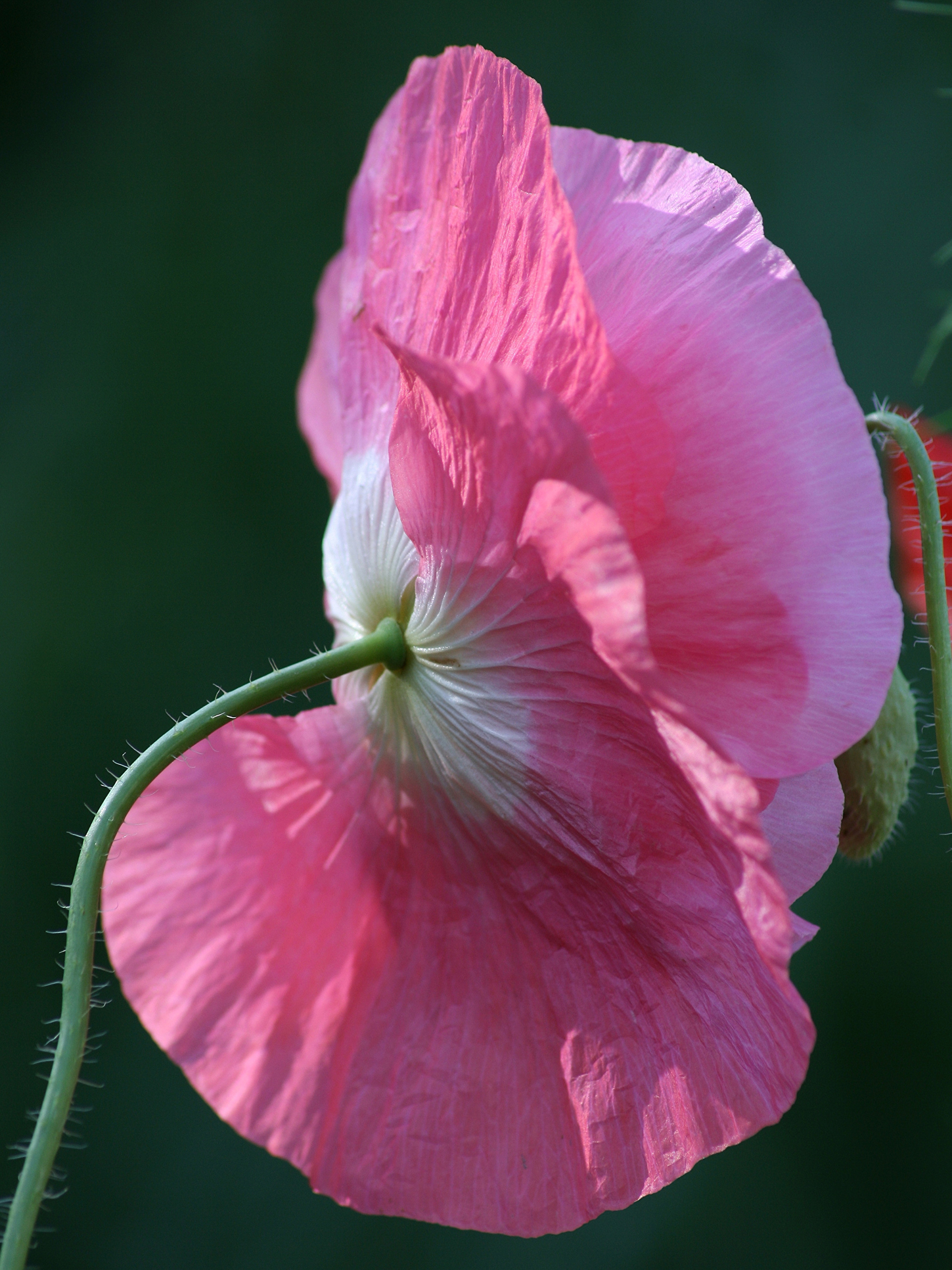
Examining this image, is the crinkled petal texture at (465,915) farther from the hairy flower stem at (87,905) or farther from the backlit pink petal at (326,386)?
the backlit pink petal at (326,386)

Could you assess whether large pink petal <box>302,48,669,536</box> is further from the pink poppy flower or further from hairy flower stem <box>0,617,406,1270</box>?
hairy flower stem <box>0,617,406,1270</box>

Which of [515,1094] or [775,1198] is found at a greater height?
[515,1094]

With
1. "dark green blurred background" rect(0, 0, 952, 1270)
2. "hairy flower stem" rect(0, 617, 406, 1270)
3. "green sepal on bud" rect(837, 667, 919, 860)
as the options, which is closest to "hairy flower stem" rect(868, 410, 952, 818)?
"green sepal on bud" rect(837, 667, 919, 860)

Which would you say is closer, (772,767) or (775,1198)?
(772,767)

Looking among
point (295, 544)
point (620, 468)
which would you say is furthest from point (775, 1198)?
point (620, 468)

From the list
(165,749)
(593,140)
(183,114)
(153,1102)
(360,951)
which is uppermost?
(183,114)

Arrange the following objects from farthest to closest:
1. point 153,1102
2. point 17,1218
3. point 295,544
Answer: point 295,544, point 153,1102, point 17,1218

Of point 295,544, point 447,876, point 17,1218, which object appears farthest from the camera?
point 295,544

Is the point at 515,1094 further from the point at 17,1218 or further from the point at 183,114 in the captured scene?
the point at 183,114

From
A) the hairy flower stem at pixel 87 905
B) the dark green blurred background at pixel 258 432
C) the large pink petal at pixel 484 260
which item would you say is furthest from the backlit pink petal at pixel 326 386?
the dark green blurred background at pixel 258 432
